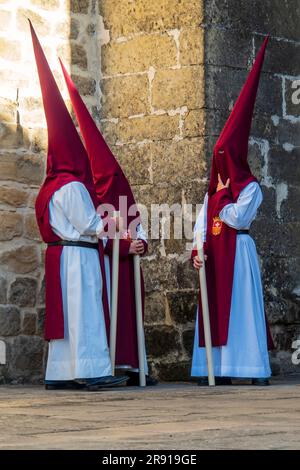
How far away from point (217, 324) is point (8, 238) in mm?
1559

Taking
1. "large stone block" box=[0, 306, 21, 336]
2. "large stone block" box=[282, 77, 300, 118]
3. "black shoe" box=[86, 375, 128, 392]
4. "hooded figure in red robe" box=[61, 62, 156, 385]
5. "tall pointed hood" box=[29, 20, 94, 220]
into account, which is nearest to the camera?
"black shoe" box=[86, 375, 128, 392]

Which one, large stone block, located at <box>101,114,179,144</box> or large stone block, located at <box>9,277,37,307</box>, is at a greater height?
large stone block, located at <box>101,114,179,144</box>

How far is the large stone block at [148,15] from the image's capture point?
8961 millimetres

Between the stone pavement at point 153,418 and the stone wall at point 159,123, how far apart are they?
116cm

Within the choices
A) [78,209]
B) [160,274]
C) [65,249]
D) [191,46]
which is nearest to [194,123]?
[191,46]

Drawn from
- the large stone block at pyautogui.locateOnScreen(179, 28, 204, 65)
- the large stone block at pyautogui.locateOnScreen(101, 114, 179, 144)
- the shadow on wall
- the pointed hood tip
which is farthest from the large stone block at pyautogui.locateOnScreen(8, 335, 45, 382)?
the large stone block at pyautogui.locateOnScreen(179, 28, 204, 65)

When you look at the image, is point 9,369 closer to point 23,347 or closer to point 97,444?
point 23,347

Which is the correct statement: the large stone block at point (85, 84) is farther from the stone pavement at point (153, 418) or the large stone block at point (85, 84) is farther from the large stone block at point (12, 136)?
the stone pavement at point (153, 418)

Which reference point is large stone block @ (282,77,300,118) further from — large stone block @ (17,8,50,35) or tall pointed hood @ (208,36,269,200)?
large stone block @ (17,8,50,35)

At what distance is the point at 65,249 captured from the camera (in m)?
7.87

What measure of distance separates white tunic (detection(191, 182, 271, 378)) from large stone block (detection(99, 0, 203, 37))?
146 centimetres

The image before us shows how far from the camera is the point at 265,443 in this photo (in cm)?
432

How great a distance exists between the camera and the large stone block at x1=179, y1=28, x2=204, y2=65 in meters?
8.91

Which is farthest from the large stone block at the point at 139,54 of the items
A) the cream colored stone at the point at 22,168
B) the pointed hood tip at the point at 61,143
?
the pointed hood tip at the point at 61,143
